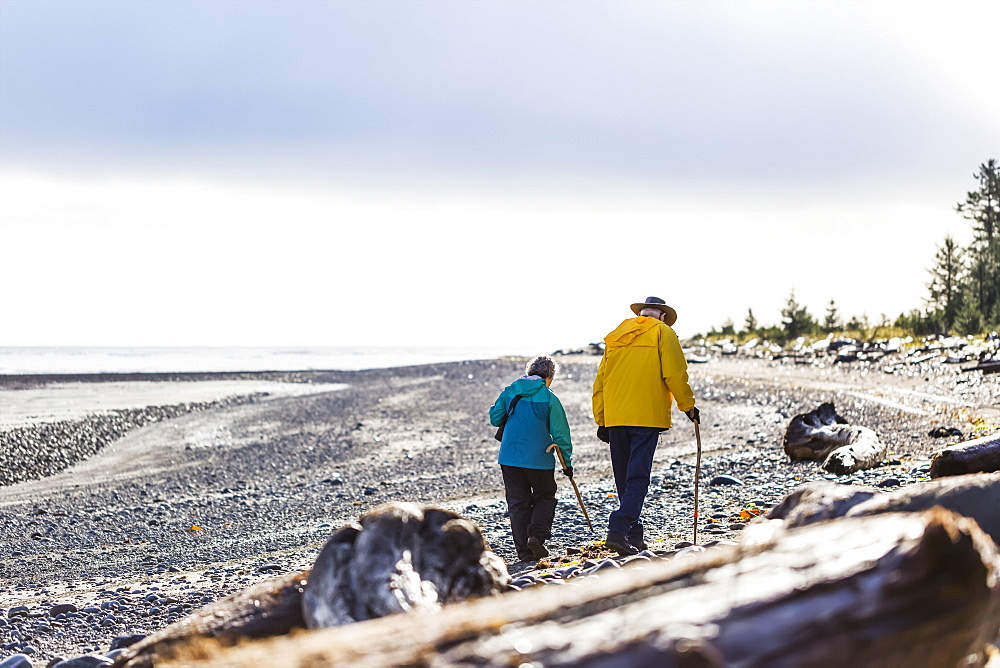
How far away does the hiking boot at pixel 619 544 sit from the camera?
696cm

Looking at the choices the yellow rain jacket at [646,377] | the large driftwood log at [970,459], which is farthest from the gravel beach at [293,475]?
the yellow rain jacket at [646,377]

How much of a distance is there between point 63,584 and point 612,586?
8010 millimetres

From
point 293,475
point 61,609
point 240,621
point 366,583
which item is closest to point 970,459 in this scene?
point 366,583

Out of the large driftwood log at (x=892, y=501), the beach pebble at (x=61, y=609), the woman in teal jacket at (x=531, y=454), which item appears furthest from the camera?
the woman in teal jacket at (x=531, y=454)

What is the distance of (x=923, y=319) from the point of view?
134 feet

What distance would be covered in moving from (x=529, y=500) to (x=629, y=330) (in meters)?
2.15

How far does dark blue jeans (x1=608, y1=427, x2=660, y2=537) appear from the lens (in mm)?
7195

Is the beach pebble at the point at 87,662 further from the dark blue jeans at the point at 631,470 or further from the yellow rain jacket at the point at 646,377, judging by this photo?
the yellow rain jacket at the point at 646,377

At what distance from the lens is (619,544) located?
23.0 feet

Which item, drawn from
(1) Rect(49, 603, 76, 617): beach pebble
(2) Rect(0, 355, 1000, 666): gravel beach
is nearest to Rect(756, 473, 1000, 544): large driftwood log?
(2) Rect(0, 355, 1000, 666): gravel beach

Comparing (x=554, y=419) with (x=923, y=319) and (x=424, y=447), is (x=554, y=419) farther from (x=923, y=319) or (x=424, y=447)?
(x=923, y=319)

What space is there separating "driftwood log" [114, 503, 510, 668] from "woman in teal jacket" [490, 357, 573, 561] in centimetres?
350

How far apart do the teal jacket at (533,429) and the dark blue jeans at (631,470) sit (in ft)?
1.82

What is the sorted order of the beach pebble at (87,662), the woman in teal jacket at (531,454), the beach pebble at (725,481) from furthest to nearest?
the beach pebble at (725,481) < the woman in teal jacket at (531,454) < the beach pebble at (87,662)
